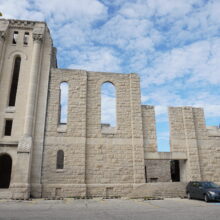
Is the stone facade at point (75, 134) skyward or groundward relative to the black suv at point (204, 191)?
skyward

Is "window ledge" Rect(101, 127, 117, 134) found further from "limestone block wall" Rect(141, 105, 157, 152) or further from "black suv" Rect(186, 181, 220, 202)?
"black suv" Rect(186, 181, 220, 202)

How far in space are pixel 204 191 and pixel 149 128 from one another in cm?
731

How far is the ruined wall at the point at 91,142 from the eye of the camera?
58.2 ft

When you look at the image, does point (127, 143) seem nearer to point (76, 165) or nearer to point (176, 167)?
point (76, 165)

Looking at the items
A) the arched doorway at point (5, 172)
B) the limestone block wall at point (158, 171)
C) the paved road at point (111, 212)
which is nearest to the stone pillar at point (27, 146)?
the paved road at point (111, 212)

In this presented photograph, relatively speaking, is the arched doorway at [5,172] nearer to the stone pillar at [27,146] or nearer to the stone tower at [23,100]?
the stone tower at [23,100]

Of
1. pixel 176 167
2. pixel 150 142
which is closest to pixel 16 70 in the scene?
pixel 150 142

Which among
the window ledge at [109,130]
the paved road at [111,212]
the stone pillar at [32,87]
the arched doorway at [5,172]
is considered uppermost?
the stone pillar at [32,87]

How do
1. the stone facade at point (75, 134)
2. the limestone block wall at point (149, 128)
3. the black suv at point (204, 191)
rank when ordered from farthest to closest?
1. the limestone block wall at point (149, 128)
2. the stone facade at point (75, 134)
3. the black suv at point (204, 191)

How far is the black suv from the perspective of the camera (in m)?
13.9

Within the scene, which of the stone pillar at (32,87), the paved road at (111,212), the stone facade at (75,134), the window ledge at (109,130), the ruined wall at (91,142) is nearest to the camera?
the paved road at (111,212)

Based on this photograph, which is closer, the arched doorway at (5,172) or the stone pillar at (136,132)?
the stone pillar at (136,132)

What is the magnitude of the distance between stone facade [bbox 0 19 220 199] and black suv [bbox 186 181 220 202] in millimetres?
3261

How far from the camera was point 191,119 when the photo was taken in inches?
829
